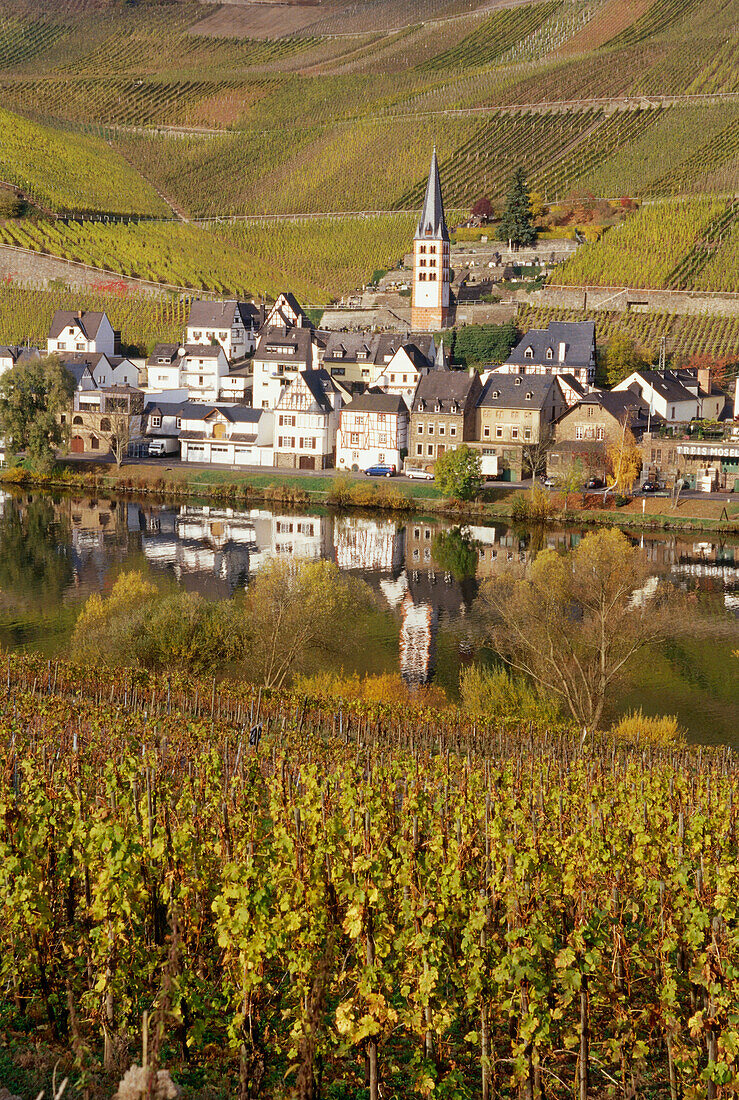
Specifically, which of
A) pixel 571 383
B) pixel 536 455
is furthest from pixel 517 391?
pixel 536 455

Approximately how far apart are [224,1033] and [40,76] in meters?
176

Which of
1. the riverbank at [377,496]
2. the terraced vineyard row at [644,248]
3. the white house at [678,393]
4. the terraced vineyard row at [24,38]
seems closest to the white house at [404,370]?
the riverbank at [377,496]

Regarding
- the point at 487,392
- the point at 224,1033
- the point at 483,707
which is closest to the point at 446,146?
the point at 487,392

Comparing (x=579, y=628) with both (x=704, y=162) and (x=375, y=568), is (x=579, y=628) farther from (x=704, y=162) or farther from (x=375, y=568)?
(x=704, y=162)

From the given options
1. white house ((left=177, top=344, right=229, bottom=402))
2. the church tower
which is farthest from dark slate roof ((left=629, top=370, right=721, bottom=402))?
white house ((left=177, top=344, right=229, bottom=402))

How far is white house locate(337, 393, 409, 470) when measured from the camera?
54.0 metres

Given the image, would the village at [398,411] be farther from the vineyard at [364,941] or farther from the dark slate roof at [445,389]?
the vineyard at [364,941]

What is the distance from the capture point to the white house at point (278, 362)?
6059 cm

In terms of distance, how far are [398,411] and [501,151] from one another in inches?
2228

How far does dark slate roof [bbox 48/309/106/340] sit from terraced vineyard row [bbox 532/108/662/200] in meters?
36.4

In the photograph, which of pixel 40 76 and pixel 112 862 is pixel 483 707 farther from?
pixel 40 76

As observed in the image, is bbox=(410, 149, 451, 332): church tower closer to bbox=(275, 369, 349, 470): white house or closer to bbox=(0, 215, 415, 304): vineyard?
bbox=(0, 215, 415, 304): vineyard

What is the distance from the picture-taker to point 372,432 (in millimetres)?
54438

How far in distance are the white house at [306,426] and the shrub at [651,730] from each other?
33429 mm
